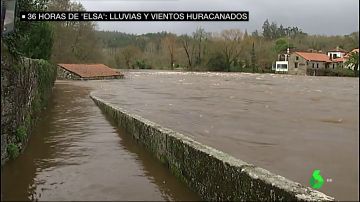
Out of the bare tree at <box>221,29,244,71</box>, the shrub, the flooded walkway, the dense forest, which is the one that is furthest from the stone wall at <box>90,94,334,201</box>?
the bare tree at <box>221,29,244,71</box>

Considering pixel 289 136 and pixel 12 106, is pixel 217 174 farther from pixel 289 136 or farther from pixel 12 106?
pixel 289 136

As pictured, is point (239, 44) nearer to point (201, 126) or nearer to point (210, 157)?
point (201, 126)

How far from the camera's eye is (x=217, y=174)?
4566 millimetres

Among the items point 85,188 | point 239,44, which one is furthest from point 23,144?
point 239,44

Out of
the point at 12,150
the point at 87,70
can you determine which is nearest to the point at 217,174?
the point at 12,150

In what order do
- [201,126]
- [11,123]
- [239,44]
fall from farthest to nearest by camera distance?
[239,44], [201,126], [11,123]

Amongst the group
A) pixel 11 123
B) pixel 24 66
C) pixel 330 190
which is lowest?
pixel 330 190

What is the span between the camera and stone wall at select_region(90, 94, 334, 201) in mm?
3521

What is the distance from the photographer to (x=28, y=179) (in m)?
5.55

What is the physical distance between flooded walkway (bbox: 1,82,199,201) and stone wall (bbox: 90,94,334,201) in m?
0.23

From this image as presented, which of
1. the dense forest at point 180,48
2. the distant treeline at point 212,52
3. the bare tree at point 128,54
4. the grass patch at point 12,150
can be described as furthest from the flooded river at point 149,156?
the bare tree at point 128,54

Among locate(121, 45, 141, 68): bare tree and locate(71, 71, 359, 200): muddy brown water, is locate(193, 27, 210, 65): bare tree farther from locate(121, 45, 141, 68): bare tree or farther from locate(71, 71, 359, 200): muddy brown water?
locate(71, 71, 359, 200): muddy brown water

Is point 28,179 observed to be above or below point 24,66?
below

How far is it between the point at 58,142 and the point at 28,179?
103 inches
